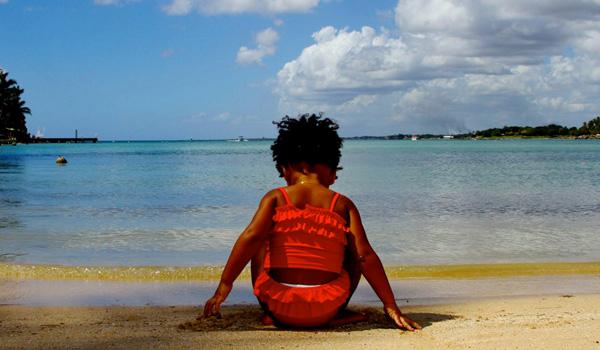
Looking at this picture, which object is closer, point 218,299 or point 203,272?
point 218,299

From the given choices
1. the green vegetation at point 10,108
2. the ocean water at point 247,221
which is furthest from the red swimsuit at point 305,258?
the green vegetation at point 10,108

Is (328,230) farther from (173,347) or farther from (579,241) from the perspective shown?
(579,241)

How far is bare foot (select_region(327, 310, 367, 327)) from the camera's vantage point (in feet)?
15.9

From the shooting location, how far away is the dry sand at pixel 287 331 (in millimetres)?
4328

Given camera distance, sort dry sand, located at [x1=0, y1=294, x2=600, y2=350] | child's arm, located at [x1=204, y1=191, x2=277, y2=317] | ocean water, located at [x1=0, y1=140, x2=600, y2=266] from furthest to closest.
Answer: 1. ocean water, located at [x1=0, y1=140, x2=600, y2=266]
2. child's arm, located at [x1=204, y1=191, x2=277, y2=317]
3. dry sand, located at [x1=0, y1=294, x2=600, y2=350]

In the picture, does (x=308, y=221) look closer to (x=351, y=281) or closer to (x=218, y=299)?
(x=351, y=281)

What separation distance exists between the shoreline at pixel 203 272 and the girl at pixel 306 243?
10.8 ft

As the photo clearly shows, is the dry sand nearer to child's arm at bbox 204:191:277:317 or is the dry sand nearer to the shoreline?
child's arm at bbox 204:191:277:317

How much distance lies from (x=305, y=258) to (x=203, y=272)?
13.1 feet

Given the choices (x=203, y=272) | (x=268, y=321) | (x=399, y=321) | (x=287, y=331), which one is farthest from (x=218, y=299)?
(x=203, y=272)

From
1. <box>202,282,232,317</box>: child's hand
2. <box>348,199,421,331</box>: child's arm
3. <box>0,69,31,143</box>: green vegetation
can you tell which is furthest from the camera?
<box>0,69,31,143</box>: green vegetation

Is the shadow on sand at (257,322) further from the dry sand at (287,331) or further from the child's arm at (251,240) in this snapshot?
the child's arm at (251,240)

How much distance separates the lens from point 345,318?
4934 mm

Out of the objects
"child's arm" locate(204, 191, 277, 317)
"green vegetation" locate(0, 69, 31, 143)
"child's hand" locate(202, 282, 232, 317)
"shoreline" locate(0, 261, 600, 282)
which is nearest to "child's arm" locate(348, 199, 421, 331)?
"child's arm" locate(204, 191, 277, 317)
